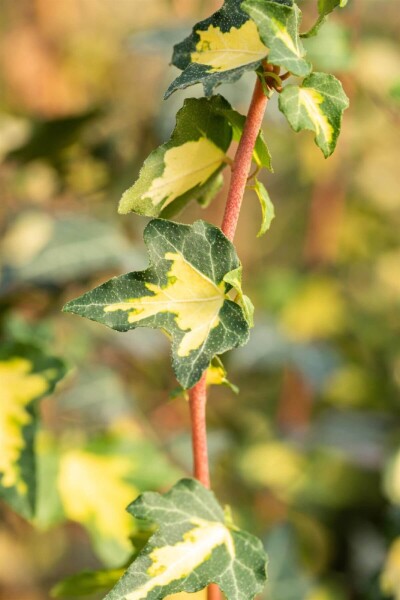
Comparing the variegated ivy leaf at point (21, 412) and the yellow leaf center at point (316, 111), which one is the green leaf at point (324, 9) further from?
the variegated ivy leaf at point (21, 412)

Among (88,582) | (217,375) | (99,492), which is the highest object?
(217,375)

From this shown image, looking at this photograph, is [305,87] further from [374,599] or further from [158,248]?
[374,599]

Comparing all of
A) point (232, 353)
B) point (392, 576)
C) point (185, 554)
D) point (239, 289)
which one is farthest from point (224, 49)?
point (232, 353)

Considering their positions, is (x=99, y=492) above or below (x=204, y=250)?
below

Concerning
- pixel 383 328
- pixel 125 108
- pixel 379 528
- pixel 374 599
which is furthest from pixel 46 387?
pixel 125 108

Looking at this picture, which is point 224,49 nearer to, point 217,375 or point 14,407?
point 217,375

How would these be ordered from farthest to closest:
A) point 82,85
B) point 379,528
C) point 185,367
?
point 82,85 → point 379,528 → point 185,367

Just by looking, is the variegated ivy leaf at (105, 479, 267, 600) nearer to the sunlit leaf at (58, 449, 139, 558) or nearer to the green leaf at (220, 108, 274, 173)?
the green leaf at (220, 108, 274, 173)
